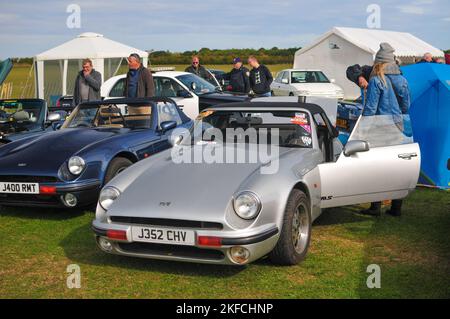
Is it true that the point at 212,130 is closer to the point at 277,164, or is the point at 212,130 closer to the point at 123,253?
the point at 277,164

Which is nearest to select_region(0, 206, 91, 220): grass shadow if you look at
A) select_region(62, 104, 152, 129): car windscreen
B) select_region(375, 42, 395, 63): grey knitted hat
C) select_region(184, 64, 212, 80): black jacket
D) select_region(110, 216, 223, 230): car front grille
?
select_region(62, 104, 152, 129): car windscreen

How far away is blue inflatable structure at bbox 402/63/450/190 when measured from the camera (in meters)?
7.61

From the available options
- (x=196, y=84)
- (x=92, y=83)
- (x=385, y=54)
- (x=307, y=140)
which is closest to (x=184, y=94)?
(x=196, y=84)

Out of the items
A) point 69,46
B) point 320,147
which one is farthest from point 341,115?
point 69,46

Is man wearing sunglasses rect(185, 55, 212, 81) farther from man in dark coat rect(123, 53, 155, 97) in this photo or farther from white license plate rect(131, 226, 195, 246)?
white license plate rect(131, 226, 195, 246)

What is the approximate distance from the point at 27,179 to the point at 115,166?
97 centimetres

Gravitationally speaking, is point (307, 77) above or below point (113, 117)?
above

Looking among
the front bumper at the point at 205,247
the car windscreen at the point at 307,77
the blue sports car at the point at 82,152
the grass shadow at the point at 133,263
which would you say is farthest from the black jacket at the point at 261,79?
the car windscreen at the point at 307,77

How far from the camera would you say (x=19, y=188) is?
5867 millimetres

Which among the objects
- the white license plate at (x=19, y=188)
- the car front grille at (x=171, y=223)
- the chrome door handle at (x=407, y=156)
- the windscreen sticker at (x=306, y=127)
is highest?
the windscreen sticker at (x=306, y=127)

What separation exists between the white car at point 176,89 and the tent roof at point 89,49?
658 cm

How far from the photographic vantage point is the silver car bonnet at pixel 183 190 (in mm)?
4074

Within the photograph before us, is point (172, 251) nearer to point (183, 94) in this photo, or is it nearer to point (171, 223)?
point (171, 223)

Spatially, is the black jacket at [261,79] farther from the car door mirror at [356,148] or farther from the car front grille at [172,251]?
the car front grille at [172,251]
